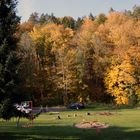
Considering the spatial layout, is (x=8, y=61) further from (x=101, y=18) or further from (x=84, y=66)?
(x=101, y=18)

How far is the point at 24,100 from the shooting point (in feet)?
91.9

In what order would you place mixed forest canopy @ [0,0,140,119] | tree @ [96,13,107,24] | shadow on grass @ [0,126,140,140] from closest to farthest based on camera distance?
shadow on grass @ [0,126,140,140] → mixed forest canopy @ [0,0,140,119] → tree @ [96,13,107,24]

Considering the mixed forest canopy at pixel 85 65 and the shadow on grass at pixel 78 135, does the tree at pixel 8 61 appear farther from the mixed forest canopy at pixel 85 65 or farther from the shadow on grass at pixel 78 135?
the mixed forest canopy at pixel 85 65

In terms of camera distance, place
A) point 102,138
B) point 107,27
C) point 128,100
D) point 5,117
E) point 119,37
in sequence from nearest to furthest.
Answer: point 5,117
point 102,138
point 128,100
point 119,37
point 107,27

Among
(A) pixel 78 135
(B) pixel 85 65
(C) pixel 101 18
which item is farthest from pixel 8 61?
(C) pixel 101 18

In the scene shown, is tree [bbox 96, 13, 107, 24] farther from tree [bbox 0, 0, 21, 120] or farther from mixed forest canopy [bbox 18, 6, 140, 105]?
tree [bbox 0, 0, 21, 120]

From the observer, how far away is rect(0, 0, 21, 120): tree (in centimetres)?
2655

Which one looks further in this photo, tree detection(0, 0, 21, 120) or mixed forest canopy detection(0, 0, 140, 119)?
mixed forest canopy detection(0, 0, 140, 119)

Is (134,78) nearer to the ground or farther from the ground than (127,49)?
nearer to the ground

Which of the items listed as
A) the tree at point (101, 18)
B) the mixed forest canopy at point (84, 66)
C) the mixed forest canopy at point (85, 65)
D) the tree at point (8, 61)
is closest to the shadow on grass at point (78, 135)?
the tree at point (8, 61)

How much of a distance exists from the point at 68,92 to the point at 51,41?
13.9m

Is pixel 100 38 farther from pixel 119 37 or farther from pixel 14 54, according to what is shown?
pixel 14 54

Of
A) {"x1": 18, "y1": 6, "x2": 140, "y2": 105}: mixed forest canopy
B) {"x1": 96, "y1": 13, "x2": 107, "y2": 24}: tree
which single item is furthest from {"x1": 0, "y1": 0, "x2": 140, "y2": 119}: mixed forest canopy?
{"x1": 96, "y1": 13, "x2": 107, "y2": 24}: tree

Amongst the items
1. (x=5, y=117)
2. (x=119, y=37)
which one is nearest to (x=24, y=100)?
(x=5, y=117)
